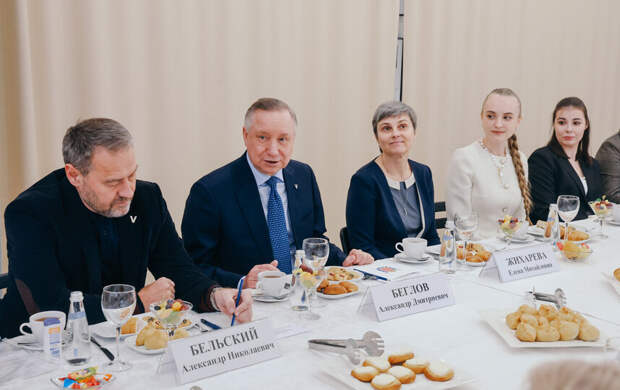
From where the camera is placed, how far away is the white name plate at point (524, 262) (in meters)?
2.16

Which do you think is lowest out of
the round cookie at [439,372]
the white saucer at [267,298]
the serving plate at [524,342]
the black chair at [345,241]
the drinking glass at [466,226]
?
the black chair at [345,241]

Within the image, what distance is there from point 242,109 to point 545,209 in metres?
2.14

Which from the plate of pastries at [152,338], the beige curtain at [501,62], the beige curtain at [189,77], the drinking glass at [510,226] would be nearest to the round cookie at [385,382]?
the plate of pastries at [152,338]

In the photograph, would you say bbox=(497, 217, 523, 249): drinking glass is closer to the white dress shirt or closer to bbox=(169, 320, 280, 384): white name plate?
the white dress shirt

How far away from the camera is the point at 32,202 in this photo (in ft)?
6.13

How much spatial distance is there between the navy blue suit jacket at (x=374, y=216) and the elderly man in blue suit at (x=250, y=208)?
351mm

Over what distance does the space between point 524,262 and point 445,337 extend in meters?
0.79

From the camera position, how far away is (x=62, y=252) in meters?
1.91

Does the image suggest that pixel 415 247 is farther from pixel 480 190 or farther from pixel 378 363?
pixel 480 190

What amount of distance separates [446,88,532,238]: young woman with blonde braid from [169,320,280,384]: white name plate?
223 cm

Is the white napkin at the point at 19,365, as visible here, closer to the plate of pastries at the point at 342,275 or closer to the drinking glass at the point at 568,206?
the plate of pastries at the point at 342,275

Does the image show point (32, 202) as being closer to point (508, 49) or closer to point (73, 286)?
point (73, 286)

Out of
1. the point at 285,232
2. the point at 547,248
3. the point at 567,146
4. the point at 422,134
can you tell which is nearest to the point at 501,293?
the point at 547,248

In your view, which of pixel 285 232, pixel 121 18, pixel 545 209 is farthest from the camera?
pixel 545 209
